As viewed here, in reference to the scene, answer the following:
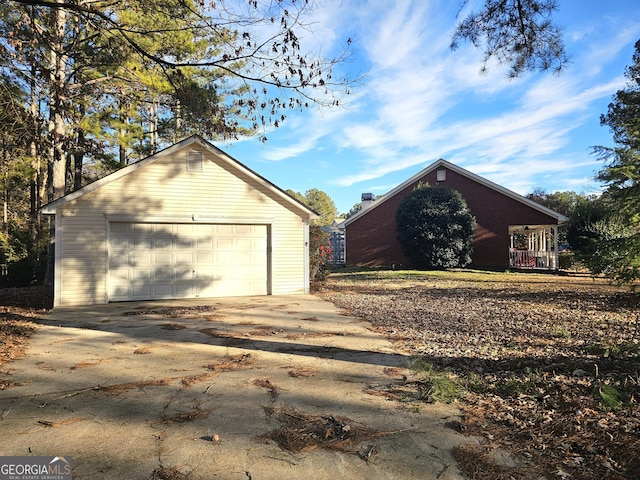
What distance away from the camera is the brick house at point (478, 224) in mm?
23128

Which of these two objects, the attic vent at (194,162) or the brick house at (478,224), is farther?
the brick house at (478,224)

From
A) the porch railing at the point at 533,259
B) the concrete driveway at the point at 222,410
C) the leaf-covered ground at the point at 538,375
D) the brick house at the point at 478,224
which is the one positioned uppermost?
the brick house at the point at 478,224

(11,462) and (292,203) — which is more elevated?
(292,203)

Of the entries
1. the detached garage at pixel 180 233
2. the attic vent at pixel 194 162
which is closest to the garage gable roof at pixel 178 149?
the detached garage at pixel 180 233

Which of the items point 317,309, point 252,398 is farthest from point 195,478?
point 317,309

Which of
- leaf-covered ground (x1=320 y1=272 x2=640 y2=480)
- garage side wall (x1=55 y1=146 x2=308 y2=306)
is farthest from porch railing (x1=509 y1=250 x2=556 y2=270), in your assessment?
garage side wall (x1=55 y1=146 x2=308 y2=306)

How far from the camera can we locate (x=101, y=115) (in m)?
15.6

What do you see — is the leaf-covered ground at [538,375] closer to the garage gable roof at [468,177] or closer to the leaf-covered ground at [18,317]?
the leaf-covered ground at [18,317]

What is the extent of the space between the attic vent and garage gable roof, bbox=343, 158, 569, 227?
15691 mm

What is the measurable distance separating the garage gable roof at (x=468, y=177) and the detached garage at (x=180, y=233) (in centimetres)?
1401

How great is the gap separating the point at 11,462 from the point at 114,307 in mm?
7770

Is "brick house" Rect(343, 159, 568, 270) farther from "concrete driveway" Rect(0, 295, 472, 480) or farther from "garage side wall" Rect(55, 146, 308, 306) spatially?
"concrete driveway" Rect(0, 295, 472, 480)

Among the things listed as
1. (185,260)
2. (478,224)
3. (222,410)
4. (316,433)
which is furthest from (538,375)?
(478,224)

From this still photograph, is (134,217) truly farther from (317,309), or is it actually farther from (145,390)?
(145,390)
